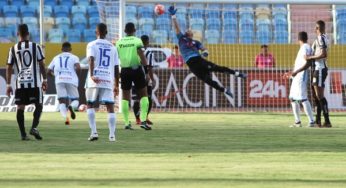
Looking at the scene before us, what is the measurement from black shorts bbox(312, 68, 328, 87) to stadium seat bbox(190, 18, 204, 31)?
13.1 m

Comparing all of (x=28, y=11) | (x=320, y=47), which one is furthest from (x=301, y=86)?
(x=28, y=11)

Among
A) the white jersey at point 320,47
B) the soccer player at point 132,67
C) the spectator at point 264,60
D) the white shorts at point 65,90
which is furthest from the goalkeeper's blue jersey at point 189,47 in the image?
the spectator at point 264,60

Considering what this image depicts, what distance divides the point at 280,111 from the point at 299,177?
19.9 m

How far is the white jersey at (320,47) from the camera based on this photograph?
22.4 metres

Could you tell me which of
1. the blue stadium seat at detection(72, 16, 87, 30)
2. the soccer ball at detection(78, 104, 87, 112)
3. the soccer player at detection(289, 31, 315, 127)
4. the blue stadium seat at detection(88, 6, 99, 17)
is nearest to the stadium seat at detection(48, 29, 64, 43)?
the blue stadium seat at detection(72, 16, 87, 30)

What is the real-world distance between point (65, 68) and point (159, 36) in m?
10.0

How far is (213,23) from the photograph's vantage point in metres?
35.8

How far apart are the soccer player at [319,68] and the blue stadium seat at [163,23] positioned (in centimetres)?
1294

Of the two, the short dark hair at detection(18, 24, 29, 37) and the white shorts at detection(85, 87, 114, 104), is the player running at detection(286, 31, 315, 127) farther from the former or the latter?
the short dark hair at detection(18, 24, 29, 37)

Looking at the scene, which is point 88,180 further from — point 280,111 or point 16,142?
point 280,111

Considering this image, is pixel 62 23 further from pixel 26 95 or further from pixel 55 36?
pixel 26 95

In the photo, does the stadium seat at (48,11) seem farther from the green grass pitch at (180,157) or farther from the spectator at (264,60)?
the green grass pitch at (180,157)

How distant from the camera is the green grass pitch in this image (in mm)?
11211

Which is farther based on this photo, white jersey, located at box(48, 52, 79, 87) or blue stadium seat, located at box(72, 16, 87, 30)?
blue stadium seat, located at box(72, 16, 87, 30)
